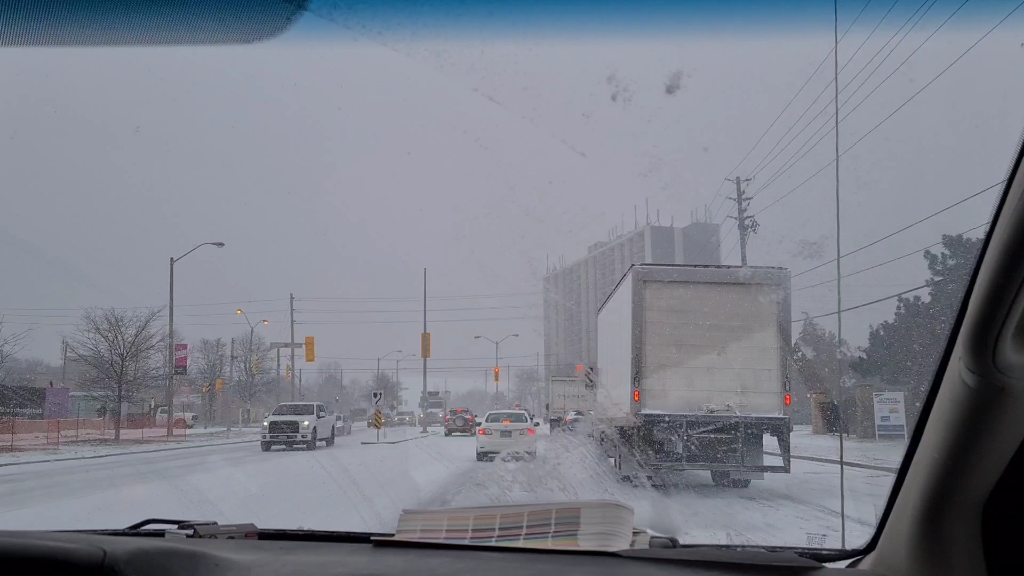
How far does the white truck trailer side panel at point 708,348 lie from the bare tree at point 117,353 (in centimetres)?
332

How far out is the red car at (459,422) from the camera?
26.6 ft

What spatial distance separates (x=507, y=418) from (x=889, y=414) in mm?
3288

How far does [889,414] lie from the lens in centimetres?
416

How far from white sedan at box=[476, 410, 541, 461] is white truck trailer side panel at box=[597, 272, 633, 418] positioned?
0.61 m

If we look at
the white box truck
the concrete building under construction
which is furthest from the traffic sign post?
the white box truck

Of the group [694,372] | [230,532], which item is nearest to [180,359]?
[230,532]

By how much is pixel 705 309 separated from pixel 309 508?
3.26m

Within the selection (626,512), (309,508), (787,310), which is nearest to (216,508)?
(309,508)

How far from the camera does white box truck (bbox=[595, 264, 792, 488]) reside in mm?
5633

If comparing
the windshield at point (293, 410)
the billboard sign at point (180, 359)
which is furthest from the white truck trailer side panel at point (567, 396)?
the billboard sign at point (180, 359)

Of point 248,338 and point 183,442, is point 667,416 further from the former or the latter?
point 183,442

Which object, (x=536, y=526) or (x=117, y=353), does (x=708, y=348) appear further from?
(x=117, y=353)

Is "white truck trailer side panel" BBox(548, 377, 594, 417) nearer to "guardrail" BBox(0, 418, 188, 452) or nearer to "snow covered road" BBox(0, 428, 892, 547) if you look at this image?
"snow covered road" BBox(0, 428, 892, 547)

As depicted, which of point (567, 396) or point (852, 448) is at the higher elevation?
point (567, 396)
